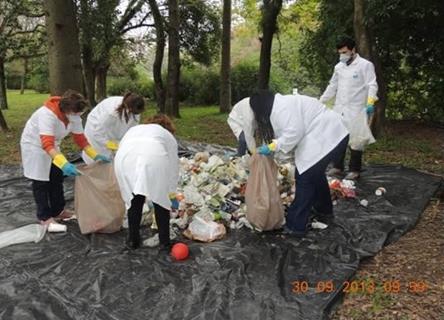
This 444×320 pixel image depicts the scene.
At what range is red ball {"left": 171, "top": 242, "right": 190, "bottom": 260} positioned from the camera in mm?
3055

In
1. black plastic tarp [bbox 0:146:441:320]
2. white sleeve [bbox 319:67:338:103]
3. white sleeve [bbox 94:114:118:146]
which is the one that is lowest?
black plastic tarp [bbox 0:146:441:320]

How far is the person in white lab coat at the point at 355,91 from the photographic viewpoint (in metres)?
4.59

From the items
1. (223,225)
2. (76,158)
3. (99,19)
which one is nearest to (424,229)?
(223,225)

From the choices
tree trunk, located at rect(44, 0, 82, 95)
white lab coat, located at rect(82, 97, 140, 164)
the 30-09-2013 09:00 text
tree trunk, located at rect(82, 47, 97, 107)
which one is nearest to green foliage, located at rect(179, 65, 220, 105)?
tree trunk, located at rect(82, 47, 97, 107)

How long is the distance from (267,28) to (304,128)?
26.0ft

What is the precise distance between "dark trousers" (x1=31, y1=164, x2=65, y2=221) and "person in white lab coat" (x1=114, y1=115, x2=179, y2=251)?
910 millimetres

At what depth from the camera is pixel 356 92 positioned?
4625 mm

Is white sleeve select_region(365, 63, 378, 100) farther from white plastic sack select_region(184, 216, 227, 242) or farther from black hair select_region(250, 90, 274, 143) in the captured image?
white plastic sack select_region(184, 216, 227, 242)

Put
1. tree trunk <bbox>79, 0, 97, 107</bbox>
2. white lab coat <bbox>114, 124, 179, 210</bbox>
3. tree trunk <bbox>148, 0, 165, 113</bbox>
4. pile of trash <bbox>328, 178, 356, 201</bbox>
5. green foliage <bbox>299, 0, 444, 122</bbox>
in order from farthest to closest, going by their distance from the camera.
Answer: tree trunk <bbox>148, 0, 165, 113</bbox> < tree trunk <bbox>79, 0, 97, 107</bbox> < green foliage <bbox>299, 0, 444, 122</bbox> < pile of trash <bbox>328, 178, 356, 201</bbox> < white lab coat <bbox>114, 124, 179, 210</bbox>

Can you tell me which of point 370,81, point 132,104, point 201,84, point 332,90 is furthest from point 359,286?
point 201,84

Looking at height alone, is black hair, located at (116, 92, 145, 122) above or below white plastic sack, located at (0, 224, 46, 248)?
above

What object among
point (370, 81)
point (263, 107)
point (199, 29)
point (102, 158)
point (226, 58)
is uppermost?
point (199, 29)

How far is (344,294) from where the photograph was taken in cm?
266

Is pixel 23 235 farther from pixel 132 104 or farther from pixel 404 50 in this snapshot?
pixel 404 50
